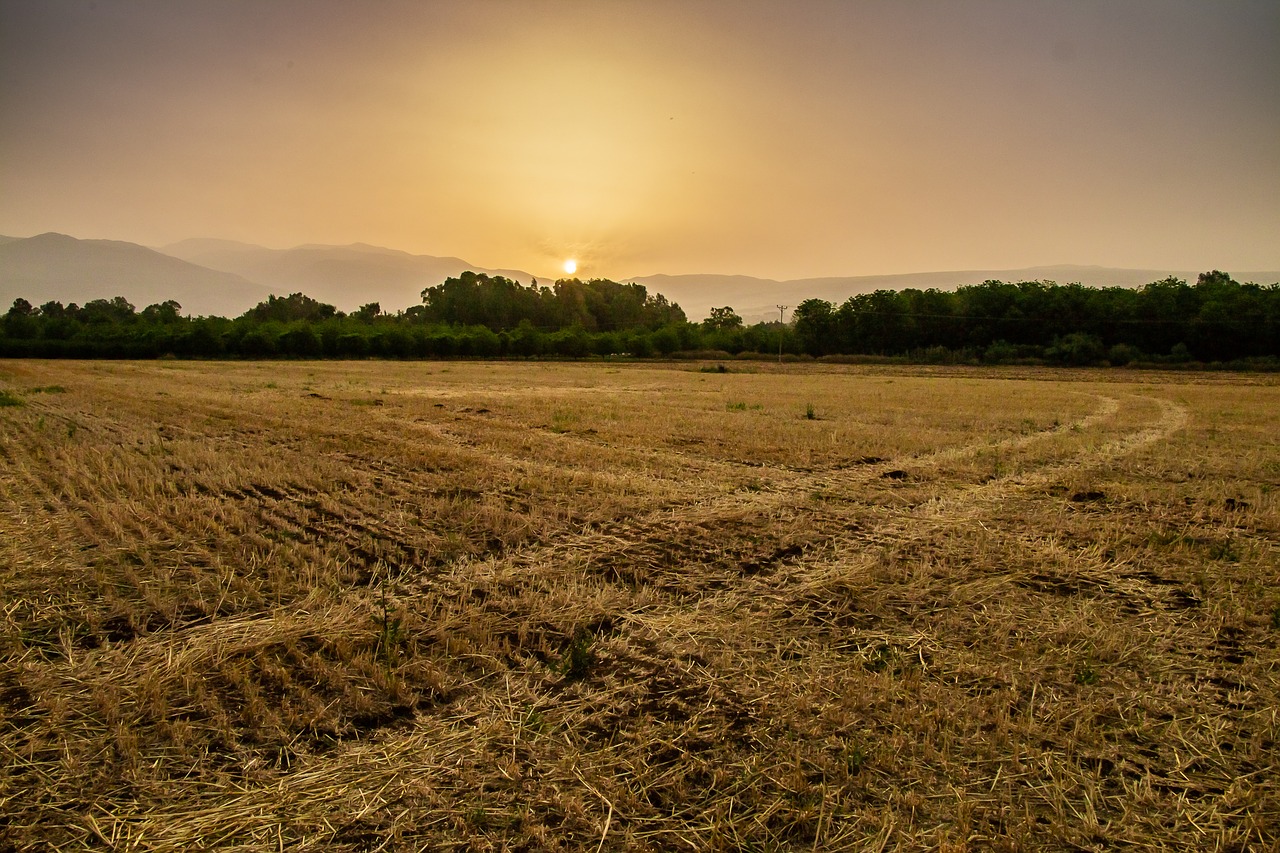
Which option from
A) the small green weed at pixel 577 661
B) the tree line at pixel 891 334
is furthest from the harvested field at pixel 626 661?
the tree line at pixel 891 334

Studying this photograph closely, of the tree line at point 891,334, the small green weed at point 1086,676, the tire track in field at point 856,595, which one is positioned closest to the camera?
the small green weed at point 1086,676

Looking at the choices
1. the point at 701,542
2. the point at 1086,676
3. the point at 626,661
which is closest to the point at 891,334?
the point at 701,542

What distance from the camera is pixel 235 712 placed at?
3.28 m

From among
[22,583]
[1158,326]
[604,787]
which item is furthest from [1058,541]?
[1158,326]

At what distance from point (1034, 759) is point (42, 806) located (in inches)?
168

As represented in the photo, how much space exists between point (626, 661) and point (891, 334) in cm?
8839

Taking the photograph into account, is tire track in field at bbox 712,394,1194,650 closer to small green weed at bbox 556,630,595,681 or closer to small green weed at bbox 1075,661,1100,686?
small green weed at bbox 1075,661,1100,686

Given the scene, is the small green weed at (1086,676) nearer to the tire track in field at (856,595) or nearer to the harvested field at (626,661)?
the harvested field at (626,661)

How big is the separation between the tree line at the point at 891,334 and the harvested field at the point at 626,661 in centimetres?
7108

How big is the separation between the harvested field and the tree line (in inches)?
2798

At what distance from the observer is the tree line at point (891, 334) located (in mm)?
66938

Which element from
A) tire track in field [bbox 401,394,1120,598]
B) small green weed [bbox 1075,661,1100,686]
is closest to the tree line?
tire track in field [bbox 401,394,1120,598]

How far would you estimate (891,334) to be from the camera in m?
84.7

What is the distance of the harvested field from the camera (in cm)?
265
